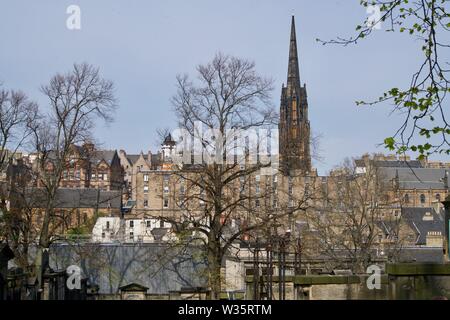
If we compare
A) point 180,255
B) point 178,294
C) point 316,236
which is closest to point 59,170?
point 180,255

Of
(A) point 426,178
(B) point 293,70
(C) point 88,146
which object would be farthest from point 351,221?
(A) point 426,178

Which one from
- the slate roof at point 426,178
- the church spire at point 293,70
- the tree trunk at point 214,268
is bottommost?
the tree trunk at point 214,268

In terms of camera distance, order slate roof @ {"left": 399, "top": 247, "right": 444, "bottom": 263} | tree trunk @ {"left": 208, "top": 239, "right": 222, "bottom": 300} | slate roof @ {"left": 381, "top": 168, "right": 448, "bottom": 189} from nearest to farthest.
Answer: tree trunk @ {"left": 208, "top": 239, "right": 222, "bottom": 300} < slate roof @ {"left": 399, "top": 247, "right": 444, "bottom": 263} < slate roof @ {"left": 381, "top": 168, "right": 448, "bottom": 189}

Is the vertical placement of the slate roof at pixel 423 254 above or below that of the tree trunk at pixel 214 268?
below

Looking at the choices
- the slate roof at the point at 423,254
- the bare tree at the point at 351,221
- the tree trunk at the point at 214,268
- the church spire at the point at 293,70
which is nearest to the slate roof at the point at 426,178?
the church spire at the point at 293,70

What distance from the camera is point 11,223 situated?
97.9ft

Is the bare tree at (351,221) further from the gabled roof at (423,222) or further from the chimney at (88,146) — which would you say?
the gabled roof at (423,222)

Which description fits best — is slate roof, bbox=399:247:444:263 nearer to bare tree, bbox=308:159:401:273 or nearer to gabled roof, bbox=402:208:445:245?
bare tree, bbox=308:159:401:273

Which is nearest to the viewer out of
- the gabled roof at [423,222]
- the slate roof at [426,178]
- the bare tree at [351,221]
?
the bare tree at [351,221]

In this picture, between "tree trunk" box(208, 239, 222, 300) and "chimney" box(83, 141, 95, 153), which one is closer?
"tree trunk" box(208, 239, 222, 300)

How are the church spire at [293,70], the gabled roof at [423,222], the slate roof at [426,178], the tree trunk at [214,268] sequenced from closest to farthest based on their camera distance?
the tree trunk at [214,268] < the gabled roof at [423,222] < the church spire at [293,70] < the slate roof at [426,178]

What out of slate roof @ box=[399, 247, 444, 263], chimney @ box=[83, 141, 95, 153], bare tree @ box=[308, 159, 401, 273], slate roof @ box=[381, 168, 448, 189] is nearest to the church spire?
slate roof @ box=[381, 168, 448, 189]
